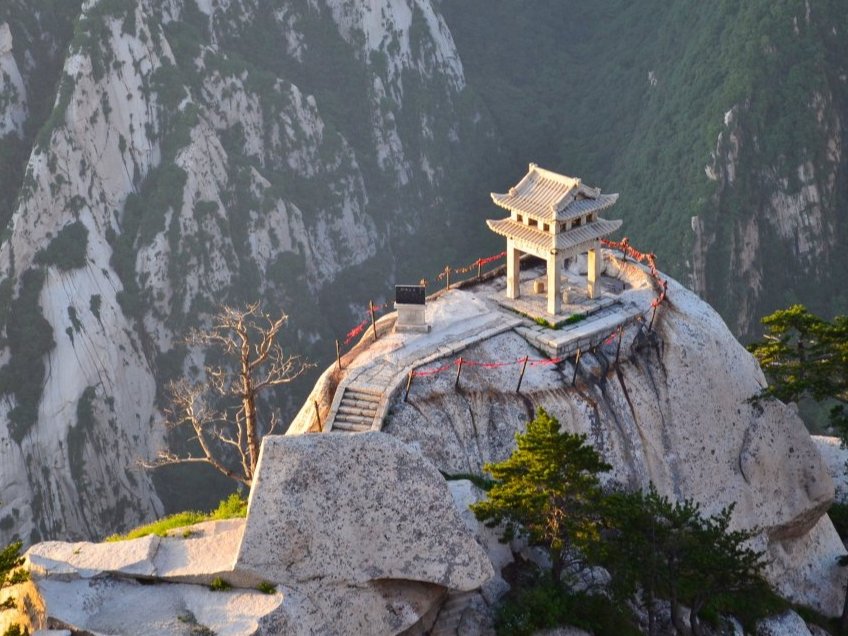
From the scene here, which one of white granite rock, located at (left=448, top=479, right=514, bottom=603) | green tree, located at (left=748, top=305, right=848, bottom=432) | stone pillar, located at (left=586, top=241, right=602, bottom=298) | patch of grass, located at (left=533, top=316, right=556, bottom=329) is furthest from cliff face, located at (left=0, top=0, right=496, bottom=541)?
white granite rock, located at (left=448, top=479, right=514, bottom=603)

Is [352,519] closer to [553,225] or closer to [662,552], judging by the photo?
[662,552]

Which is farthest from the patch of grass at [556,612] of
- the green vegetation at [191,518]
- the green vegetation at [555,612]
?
the green vegetation at [191,518]

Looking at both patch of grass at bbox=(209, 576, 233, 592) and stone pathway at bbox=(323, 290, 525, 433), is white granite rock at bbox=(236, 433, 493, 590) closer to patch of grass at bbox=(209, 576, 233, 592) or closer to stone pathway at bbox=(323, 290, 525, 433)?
patch of grass at bbox=(209, 576, 233, 592)

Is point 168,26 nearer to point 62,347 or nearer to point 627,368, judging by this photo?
point 62,347

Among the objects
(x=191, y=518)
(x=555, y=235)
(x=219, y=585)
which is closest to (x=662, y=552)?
(x=219, y=585)

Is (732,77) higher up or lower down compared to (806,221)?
higher up

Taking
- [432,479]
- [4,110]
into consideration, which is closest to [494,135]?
[4,110]

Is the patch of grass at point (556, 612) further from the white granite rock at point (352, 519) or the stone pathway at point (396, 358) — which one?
the stone pathway at point (396, 358)
